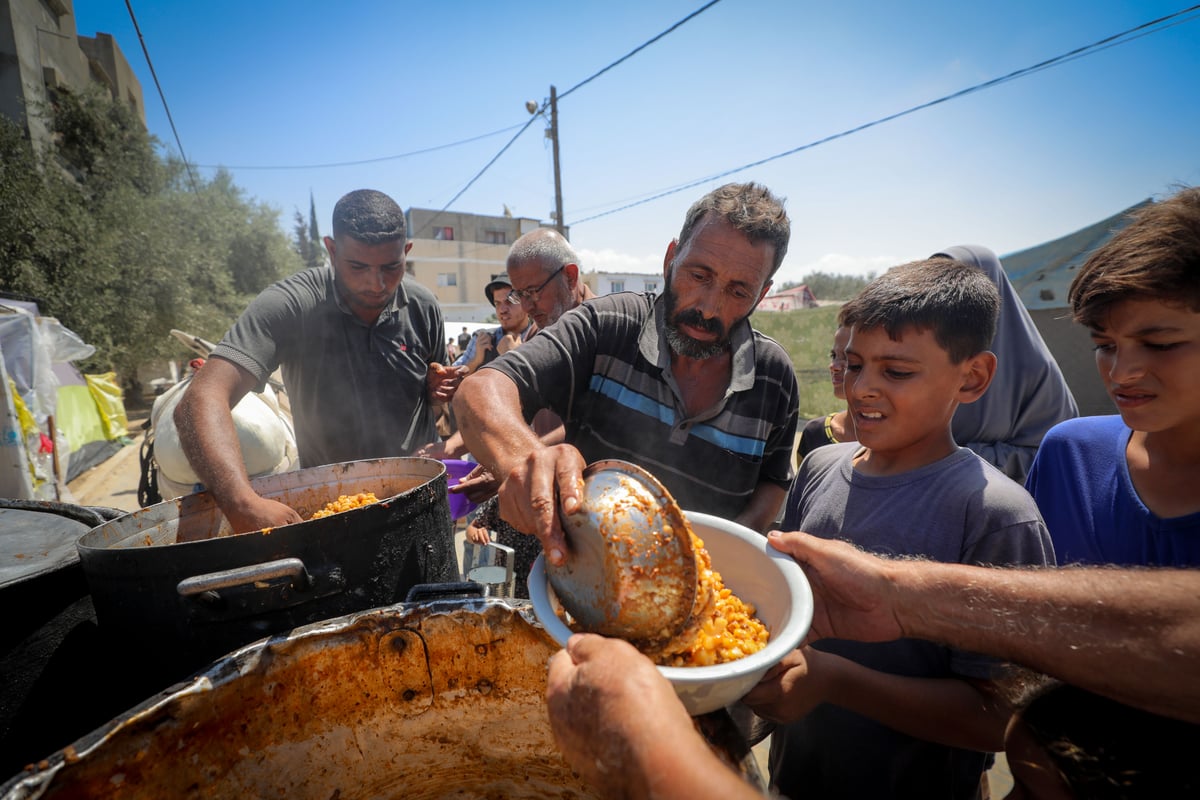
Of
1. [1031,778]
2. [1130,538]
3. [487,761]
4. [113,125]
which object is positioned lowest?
[487,761]

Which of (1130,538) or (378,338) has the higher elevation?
(378,338)

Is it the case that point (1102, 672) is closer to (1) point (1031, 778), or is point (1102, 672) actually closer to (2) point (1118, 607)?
(2) point (1118, 607)

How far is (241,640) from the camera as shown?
140cm

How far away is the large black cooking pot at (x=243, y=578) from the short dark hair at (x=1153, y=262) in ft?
7.12

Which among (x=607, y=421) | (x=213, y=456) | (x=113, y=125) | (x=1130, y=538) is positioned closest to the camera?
(x=1130, y=538)

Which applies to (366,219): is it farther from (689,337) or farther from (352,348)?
(689,337)

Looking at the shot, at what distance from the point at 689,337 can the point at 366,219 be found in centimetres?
202

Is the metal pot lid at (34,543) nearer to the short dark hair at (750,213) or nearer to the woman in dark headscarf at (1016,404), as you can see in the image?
the short dark hair at (750,213)

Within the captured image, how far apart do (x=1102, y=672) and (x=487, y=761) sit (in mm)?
1558

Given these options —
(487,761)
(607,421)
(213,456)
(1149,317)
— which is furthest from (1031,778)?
(213,456)

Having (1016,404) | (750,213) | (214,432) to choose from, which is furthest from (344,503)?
(1016,404)

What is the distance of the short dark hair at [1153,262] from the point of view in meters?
1.37

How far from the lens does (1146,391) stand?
144cm

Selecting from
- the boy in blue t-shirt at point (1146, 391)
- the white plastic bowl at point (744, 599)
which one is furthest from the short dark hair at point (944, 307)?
the white plastic bowl at point (744, 599)
